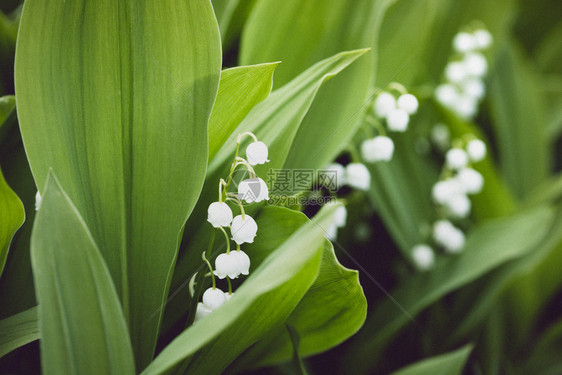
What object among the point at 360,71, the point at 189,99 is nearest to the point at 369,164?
the point at 360,71

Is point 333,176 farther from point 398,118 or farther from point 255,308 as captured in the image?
point 255,308

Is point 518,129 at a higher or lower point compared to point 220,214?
lower

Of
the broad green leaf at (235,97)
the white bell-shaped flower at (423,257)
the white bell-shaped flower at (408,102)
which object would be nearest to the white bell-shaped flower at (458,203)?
the white bell-shaped flower at (423,257)

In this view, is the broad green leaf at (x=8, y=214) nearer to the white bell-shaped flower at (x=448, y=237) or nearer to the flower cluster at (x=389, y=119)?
the flower cluster at (x=389, y=119)

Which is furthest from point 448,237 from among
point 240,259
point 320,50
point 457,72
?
point 240,259

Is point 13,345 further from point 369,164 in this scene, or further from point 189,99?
point 369,164

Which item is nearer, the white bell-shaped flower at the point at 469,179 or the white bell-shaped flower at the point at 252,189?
the white bell-shaped flower at the point at 252,189
